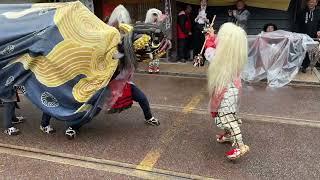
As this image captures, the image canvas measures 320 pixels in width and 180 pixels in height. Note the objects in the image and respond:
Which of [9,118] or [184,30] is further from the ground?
[184,30]

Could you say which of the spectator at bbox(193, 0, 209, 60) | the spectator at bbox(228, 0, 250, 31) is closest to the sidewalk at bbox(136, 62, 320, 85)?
the spectator at bbox(193, 0, 209, 60)

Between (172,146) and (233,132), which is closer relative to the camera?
(233,132)

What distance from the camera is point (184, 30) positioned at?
10.6 metres

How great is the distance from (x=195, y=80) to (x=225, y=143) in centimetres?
370

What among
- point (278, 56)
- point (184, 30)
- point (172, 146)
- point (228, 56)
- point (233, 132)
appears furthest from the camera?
point (184, 30)

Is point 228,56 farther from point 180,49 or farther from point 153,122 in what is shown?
point 180,49

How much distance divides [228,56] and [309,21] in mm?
5708

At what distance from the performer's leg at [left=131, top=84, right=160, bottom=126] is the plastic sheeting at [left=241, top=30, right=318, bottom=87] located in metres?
3.24

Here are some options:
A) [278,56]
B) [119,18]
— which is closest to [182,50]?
[278,56]

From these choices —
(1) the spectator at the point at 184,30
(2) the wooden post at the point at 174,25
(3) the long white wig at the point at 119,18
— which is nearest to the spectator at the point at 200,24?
(1) the spectator at the point at 184,30

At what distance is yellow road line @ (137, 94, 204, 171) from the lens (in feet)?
15.7

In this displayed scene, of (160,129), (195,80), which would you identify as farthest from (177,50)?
(160,129)

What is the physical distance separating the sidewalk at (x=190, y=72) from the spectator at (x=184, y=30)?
41cm

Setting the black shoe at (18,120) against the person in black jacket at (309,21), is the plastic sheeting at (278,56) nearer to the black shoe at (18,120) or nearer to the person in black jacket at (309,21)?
the person in black jacket at (309,21)
